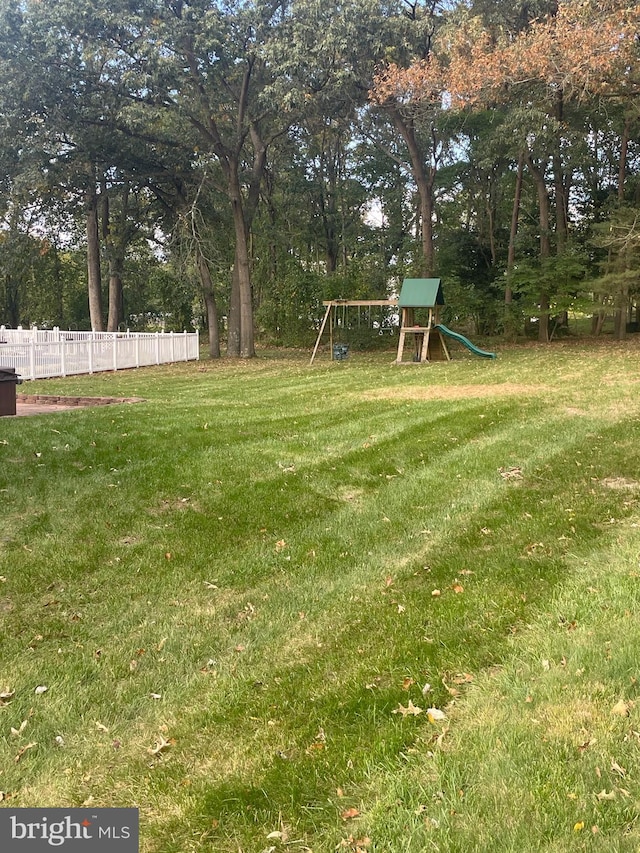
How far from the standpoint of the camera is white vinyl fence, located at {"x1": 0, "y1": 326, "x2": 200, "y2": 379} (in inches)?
583

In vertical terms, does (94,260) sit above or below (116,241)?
below

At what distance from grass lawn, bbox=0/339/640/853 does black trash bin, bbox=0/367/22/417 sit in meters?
0.97

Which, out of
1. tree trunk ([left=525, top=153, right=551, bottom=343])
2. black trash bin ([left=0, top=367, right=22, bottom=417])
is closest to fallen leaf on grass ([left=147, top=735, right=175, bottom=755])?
black trash bin ([left=0, top=367, right=22, bottom=417])

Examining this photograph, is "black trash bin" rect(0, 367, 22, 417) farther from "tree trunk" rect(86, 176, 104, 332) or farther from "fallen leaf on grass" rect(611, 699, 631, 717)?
"tree trunk" rect(86, 176, 104, 332)

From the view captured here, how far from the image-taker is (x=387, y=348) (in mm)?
24156

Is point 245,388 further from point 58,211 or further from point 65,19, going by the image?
point 58,211

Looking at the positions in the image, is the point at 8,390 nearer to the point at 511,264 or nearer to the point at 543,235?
the point at 511,264

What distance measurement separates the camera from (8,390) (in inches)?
310

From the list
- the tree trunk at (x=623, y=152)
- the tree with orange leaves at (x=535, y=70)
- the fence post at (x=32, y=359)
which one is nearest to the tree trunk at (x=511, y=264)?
the tree with orange leaves at (x=535, y=70)

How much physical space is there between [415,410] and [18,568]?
19.1ft

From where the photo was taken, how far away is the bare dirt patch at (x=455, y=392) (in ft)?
32.7

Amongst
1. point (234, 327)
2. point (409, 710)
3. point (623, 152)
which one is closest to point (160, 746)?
point (409, 710)

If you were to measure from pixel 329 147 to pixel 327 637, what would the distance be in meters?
30.8

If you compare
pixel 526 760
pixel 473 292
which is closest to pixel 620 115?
pixel 473 292
